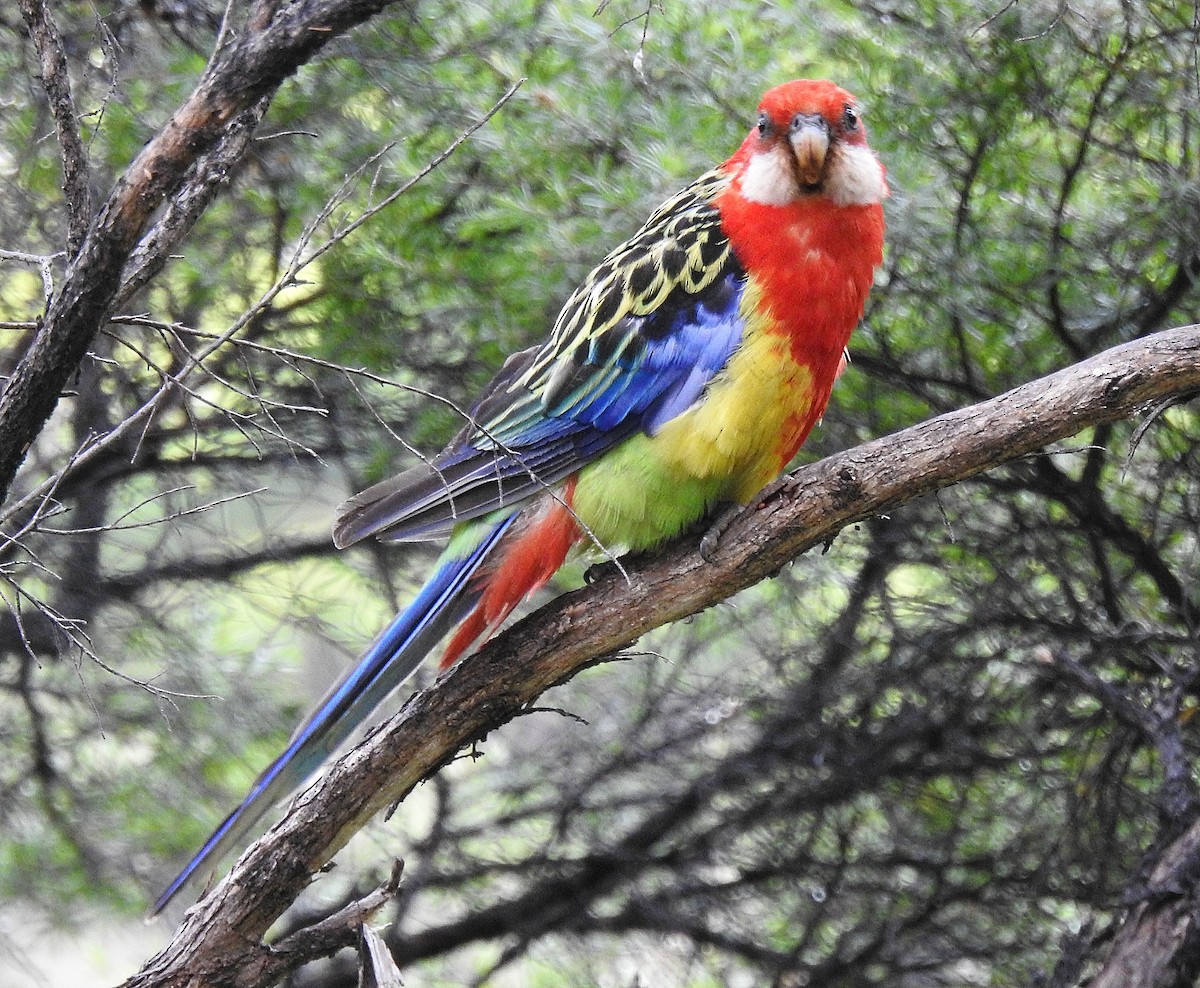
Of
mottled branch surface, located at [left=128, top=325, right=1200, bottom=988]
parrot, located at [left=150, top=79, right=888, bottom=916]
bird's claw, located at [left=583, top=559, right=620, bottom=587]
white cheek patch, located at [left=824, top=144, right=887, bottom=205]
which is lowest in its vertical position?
mottled branch surface, located at [left=128, top=325, right=1200, bottom=988]

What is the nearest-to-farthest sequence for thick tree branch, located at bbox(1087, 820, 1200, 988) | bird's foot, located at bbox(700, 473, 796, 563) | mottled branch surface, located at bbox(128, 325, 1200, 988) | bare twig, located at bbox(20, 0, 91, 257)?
bare twig, located at bbox(20, 0, 91, 257), mottled branch surface, located at bbox(128, 325, 1200, 988), bird's foot, located at bbox(700, 473, 796, 563), thick tree branch, located at bbox(1087, 820, 1200, 988)

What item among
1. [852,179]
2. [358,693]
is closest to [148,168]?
[358,693]

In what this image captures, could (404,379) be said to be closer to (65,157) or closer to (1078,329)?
(1078,329)

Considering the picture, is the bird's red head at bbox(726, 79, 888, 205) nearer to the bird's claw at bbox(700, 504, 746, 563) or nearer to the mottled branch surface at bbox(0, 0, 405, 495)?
the bird's claw at bbox(700, 504, 746, 563)

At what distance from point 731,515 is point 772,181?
0.78 metres

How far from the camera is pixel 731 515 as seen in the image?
276 centimetres

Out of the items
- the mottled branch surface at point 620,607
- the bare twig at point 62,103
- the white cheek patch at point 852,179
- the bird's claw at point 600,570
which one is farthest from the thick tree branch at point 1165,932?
the bare twig at point 62,103

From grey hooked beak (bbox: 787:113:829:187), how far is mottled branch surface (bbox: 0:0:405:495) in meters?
1.14

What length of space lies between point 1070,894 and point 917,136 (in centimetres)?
221

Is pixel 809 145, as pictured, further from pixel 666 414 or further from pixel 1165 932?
pixel 1165 932

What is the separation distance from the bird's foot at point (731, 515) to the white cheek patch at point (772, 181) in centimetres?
67

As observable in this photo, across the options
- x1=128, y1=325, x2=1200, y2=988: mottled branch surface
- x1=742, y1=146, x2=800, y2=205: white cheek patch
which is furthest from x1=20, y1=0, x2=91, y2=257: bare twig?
x1=742, y1=146, x2=800, y2=205: white cheek patch

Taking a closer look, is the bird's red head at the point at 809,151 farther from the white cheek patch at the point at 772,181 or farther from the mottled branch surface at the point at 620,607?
the mottled branch surface at the point at 620,607

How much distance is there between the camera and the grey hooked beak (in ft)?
9.44
